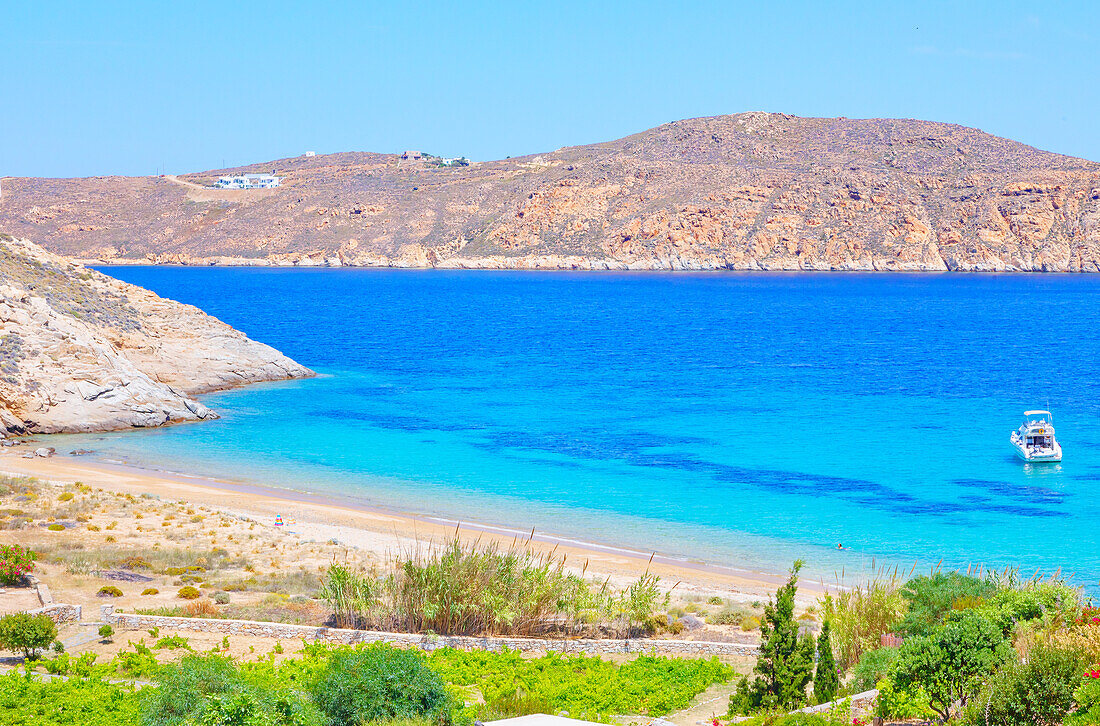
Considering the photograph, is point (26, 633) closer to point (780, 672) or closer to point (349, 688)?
point (349, 688)

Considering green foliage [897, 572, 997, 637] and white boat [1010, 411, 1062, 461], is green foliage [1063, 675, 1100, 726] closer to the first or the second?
green foliage [897, 572, 997, 637]

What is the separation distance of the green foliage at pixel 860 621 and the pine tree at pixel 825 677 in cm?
160

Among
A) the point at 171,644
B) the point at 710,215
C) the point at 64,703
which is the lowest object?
the point at 64,703

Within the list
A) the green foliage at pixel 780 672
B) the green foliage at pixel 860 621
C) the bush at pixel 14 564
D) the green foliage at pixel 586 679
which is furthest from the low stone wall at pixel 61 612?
the green foliage at pixel 860 621

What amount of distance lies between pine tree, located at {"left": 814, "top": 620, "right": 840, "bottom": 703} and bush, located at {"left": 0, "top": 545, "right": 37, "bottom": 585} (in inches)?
545

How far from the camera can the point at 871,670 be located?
43.4 ft

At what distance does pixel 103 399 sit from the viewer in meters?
39.2

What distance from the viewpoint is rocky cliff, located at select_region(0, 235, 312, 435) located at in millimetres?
37812

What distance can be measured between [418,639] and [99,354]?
28.5 meters

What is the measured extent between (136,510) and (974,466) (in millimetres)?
26119

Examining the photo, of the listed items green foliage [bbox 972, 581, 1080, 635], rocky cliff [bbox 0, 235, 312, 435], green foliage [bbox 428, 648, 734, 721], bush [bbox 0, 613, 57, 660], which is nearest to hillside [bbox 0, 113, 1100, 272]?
rocky cliff [bbox 0, 235, 312, 435]

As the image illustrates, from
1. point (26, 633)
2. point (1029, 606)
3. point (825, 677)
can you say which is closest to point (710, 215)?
point (1029, 606)

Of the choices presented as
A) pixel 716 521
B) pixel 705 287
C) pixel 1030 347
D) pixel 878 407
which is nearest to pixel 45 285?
pixel 716 521

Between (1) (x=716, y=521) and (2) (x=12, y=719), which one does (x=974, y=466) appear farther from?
(2) (x=12, y=719)
